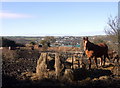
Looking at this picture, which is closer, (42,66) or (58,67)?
(58,67)

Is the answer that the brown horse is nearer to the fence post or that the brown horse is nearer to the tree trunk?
the tree trunk

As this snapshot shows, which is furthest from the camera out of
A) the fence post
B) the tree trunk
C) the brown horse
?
the brown horse

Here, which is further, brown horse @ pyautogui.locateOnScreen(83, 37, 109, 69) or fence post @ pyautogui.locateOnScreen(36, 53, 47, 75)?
brown horse @ pyautogui.locateOnScreen(83, 37, 109, 69)

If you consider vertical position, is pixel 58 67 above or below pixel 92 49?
below

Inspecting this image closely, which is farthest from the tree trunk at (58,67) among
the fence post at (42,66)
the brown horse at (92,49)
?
the brown horse at (92,49)

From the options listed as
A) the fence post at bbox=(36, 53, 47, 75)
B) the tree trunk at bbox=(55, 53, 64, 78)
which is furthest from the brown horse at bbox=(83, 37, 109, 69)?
the fence post at bbox=(36, 53, 47, 75)

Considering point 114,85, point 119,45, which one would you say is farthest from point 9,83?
point 119,45

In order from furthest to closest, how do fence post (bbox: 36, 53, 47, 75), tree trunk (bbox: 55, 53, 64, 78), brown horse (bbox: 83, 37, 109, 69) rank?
1. brown horse (bbox: 83, 37, 109, 69)
2. fence post (bbox: 36, 53, 47, 75)
3. tree trunk (bbox: 55, 53, 64, 78)

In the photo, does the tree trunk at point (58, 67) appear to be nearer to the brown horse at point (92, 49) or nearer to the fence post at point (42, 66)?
the fence post at point (42, 66)

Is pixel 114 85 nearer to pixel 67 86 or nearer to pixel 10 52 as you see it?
pixel 67 86

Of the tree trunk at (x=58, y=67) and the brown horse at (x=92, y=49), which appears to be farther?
the brown horse at (x=92, y=49)

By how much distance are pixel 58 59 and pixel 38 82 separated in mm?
2333

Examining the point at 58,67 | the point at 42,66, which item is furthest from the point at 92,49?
the point at 42,66

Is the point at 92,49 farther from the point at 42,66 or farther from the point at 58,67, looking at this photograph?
the point at 42,66
